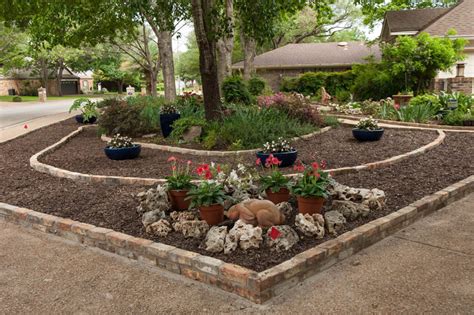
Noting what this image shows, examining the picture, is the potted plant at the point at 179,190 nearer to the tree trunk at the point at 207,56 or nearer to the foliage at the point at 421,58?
the tree trunk at the point at 207,56

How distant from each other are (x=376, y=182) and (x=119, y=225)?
11.1ft

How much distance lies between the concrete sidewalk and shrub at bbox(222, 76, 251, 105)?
10.7 m

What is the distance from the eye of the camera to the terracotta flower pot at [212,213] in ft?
14.3

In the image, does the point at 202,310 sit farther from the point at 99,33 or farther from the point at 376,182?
the point at 99,33

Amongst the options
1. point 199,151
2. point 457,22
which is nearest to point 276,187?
point 199,151

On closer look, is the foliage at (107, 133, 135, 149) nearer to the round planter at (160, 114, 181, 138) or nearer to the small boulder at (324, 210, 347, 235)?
the round planter at (160, 114, 181, 138)

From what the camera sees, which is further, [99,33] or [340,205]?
[99,33]

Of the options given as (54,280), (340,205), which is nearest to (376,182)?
(340,205)

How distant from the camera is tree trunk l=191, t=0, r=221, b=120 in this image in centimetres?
949

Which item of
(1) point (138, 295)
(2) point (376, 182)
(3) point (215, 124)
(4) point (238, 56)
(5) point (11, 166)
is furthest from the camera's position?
(4) point (238, 56)

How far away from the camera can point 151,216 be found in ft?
15.0

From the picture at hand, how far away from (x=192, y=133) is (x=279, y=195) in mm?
4988

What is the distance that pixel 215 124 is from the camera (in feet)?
30.8

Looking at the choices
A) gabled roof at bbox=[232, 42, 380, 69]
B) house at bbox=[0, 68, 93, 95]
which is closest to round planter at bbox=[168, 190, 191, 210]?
gabled roof at bbox=[232, 42, 380, 69]
